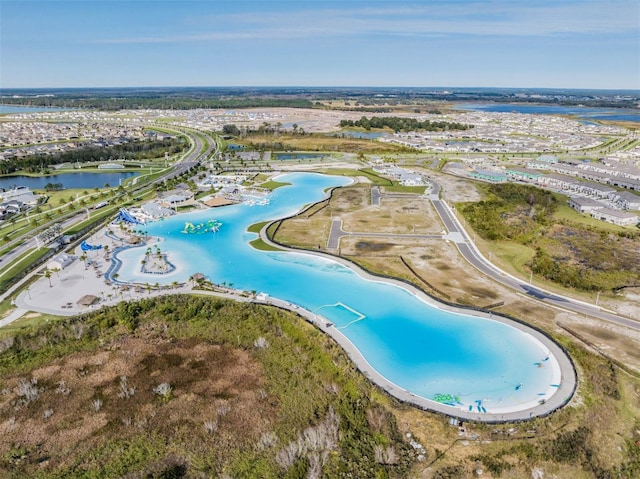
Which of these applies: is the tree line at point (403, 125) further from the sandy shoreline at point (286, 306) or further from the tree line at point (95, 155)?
the sandy shoreline at point (286, 306)

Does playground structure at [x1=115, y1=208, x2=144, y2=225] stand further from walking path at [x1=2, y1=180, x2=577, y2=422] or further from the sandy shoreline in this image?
walking path at [x1=2, y1=180, x2=577, y2=422]

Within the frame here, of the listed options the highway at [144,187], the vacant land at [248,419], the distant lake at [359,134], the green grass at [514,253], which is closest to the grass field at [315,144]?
the distant lake at [359,134]

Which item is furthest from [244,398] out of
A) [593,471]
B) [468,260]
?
[468,260]

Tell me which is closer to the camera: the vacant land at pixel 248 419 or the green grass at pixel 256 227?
the vacant land at pixel 248 419

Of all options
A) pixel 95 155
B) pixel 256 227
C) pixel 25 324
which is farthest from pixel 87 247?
pixel 95 155

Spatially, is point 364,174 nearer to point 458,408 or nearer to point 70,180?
point 70,180
